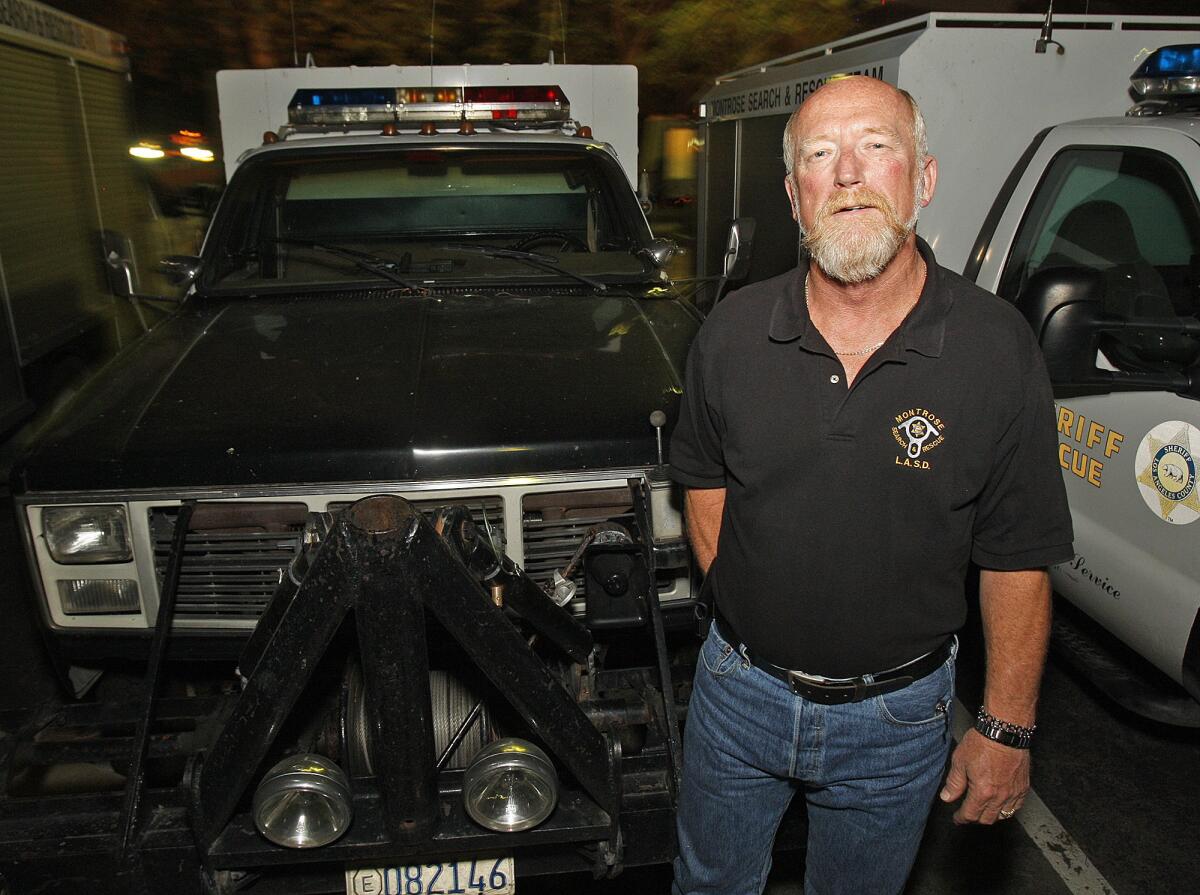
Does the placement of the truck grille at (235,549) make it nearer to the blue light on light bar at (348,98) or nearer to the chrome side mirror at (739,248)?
the chrome side mirror at (739,248)

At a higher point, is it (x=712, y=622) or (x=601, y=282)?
(x=601, y=282)

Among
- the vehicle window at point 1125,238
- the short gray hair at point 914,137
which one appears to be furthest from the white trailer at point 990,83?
the short gray hair at point 914,137

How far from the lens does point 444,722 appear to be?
280cm

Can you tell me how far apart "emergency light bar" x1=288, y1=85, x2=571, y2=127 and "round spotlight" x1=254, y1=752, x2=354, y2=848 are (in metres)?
3.49

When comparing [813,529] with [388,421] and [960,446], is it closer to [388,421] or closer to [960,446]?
[960,446]

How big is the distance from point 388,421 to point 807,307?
122cm

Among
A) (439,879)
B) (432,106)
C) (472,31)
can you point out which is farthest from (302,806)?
(472,31)

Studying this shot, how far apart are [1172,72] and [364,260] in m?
2.94

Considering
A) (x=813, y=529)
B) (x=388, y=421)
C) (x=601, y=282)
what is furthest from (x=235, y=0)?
(x=813, y=529)

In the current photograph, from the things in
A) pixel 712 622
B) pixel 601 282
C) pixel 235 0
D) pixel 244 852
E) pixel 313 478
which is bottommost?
pixel 244 852

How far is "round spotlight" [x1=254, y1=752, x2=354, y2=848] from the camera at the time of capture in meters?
2.27

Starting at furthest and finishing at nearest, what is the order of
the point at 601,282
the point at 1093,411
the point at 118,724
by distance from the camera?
1. the point at 601,282
2. the point at 1093,411
3. the point at 118,724

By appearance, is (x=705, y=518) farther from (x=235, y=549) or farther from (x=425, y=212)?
(x=425, y=212)

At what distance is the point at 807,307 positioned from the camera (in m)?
2.21
